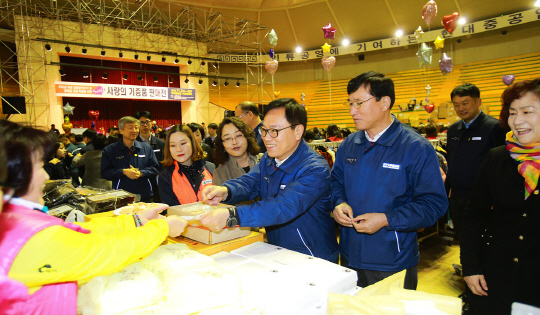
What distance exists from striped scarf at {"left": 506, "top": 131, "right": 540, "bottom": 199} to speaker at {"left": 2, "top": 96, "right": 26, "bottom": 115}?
43.8 feet

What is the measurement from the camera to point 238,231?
60.4 inches

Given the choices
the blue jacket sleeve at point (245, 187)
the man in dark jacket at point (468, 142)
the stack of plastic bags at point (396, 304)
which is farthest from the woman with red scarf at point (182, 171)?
the man in dark jacket at point (468, 142)

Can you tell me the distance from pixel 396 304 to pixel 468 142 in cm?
301

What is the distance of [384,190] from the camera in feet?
5.55

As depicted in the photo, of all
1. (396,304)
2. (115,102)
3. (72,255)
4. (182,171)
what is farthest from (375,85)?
(115,102)

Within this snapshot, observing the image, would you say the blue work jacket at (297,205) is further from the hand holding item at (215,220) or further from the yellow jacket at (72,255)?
the yellow jacket at (72,255)

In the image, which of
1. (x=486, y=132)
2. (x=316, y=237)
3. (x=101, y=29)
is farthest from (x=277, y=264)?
(x=101, y=29)

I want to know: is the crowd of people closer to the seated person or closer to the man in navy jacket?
the seated person

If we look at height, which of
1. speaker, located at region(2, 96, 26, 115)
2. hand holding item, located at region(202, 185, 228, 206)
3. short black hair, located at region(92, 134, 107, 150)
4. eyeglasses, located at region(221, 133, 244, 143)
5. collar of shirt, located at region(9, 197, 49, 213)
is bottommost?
hand holding item, located at region(202, 185, 228, 206)

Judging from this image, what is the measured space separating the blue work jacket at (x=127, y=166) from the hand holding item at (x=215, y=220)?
2697 millimetres

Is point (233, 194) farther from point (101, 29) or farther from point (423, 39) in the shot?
point (423, 39)

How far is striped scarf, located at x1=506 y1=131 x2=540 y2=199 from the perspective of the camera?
4.64 ft

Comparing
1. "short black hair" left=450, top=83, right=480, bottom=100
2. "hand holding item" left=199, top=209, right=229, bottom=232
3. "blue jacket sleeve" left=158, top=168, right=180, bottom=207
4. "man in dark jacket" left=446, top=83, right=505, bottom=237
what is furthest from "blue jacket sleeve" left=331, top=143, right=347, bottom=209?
"short black hair" left=450, top=83, right=480, bottom=100

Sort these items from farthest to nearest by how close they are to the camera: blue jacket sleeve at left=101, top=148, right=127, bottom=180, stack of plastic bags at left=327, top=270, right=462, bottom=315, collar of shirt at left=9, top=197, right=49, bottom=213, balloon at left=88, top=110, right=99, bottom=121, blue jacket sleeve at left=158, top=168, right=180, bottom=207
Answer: balloon at left=88, top=110, right=99, bottom=121 → blue jacket sleeve at left=101, top=148, right=127, bottom=180 → blue jacket sleeve at left=158, top=168, right=180, bottom=207 → collar of shirt at left=9, top=197, right=49, bottom=213 → stack of plastic bags at left=327, top=270, right=462, bottom=315
